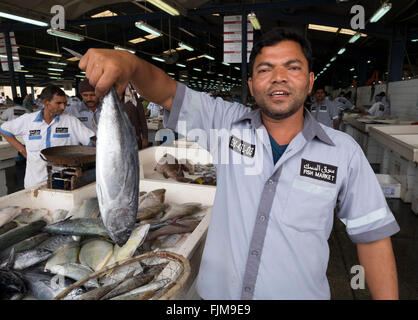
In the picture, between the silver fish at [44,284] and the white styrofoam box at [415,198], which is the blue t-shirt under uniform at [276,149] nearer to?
the silver fish at [44,284]

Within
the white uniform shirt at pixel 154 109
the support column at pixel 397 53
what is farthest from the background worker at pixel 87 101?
the support column at pixel 397 53

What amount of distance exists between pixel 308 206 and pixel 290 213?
0.26 ft

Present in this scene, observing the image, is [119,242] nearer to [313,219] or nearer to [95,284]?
[95,284]

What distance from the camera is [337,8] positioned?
9.20 m

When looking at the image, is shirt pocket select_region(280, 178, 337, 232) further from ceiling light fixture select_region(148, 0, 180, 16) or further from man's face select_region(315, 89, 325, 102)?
man's face select_region(315, 89, 325, 102)

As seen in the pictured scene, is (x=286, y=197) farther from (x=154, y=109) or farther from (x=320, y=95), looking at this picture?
(x=154, y=109)

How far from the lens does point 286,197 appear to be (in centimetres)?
123

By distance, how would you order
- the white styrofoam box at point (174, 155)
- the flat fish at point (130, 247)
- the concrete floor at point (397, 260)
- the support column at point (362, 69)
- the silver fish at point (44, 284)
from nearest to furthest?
the silver fish at point (44, 284) → the flat fish at point (130, 247) → the concrete floor at point (397, 260) → the white styrofoam box at point (174, 155) → the support column at point (362, 69)

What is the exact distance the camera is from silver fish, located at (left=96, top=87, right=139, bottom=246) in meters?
0.94

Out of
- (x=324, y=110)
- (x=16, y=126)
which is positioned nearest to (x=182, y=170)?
(x=16, y=126)

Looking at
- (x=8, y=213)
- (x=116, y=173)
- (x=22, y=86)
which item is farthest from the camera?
(x=22, y=86)

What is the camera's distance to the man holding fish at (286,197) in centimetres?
121

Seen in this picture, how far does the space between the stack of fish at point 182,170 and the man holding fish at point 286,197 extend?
1962 millimetres
